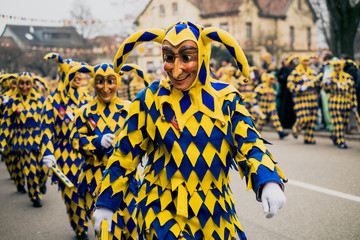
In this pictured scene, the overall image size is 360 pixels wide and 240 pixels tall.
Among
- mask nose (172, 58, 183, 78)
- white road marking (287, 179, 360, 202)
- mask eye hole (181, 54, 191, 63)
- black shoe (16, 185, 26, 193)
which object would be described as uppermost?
mask eye hole (181, 54, 191, 63)

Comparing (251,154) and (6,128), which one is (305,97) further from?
(251,154)

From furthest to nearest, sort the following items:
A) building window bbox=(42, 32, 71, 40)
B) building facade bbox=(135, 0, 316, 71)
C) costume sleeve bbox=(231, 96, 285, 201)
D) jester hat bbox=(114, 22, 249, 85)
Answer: building window bbox=(42, 32, 71, 40)
building facade bbox=(135, 0, 316, 71)
jester hat bbox=(114, 22, 249, 85)
costume sleeve bbox=(231, 96, 285, 201)

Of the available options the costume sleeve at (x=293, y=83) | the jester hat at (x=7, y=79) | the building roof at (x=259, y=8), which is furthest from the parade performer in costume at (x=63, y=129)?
the building roof at (x=259, y=8)

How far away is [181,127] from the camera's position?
2535 millimetres

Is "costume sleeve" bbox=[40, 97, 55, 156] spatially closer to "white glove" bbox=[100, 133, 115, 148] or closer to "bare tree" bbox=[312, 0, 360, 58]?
Answer: "white glove" bbox=[100, 133, 115, 148]

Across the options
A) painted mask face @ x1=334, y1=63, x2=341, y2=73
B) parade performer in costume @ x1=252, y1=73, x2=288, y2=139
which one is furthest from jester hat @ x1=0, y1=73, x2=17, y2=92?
painted mask face @ x1=334, y1=63, x2=341, y2=73

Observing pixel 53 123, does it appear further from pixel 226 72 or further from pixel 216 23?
pixel 216 23

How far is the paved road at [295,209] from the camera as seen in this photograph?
192 inches

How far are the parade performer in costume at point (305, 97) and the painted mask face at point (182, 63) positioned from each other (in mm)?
8953

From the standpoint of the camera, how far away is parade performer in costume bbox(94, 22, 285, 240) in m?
2.51

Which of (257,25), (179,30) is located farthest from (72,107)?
(257,25)

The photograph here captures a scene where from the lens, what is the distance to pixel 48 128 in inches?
215

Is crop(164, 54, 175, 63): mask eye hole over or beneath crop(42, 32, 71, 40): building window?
beneath

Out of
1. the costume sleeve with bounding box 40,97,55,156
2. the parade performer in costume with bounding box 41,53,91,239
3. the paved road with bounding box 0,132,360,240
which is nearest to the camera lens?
the paved road with bounding box 0,132,360,240
